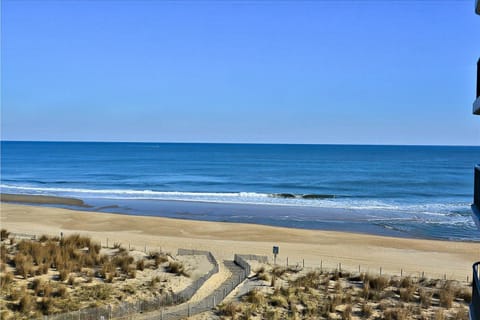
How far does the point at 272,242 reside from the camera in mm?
26078

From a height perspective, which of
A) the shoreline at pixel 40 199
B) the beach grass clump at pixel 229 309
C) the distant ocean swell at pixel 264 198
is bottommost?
the beach grass clump at pixel 229 309

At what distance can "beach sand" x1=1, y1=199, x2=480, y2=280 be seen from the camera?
21344 millimetres

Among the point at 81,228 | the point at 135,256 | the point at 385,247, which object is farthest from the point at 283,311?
the point at 81,228

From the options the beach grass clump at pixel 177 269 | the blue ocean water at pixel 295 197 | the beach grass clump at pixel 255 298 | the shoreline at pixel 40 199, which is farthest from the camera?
the shoreline at pixel 40 199

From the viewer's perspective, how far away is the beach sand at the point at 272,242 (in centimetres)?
2134

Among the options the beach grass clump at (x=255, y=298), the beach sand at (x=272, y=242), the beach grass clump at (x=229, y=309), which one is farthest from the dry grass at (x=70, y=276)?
the beach sand at (x=272, y=242)

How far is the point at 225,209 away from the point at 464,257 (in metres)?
19.3

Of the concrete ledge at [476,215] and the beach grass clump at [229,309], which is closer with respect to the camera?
the concrete ledge at [476,215]

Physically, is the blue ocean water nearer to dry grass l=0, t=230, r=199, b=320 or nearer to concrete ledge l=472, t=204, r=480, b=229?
dry grass l=0, t=230, r=199, b=320

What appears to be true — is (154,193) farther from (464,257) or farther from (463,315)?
(463,315)

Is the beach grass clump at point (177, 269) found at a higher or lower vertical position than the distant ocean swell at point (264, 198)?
lower

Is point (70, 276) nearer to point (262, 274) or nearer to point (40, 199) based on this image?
point (262, 274)

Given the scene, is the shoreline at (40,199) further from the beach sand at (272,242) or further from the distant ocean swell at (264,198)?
the beach sand at (272,242)

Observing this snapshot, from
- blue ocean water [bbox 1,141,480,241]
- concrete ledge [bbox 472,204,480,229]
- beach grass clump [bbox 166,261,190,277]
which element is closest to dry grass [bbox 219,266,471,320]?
beach grass clump [bbox 166,261,190,277]
